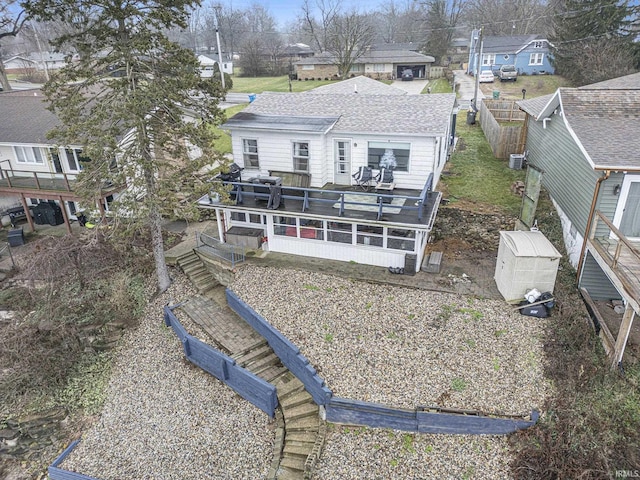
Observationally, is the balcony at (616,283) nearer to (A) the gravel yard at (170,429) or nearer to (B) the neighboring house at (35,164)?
(A) the gravel yard at (170,429)

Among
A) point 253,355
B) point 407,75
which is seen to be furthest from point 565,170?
point 407,75

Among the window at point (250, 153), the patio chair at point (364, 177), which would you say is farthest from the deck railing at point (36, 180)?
the patio chair at point (364, 177)

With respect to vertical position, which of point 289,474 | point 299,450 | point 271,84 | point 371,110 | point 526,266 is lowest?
point 289,474

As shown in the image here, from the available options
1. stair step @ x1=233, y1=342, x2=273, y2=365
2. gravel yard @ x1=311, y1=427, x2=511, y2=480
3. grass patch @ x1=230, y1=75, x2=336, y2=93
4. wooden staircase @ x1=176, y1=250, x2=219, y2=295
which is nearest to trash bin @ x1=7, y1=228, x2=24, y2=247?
wooden staircase @ x1=176, y1=250, x2=219, y2=295

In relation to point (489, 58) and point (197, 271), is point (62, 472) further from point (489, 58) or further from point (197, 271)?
point (489, 58)

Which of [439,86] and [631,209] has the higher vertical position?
[631,209]

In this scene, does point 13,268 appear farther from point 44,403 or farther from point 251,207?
point 251,207

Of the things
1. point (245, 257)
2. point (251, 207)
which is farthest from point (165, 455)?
point (251, 207)
